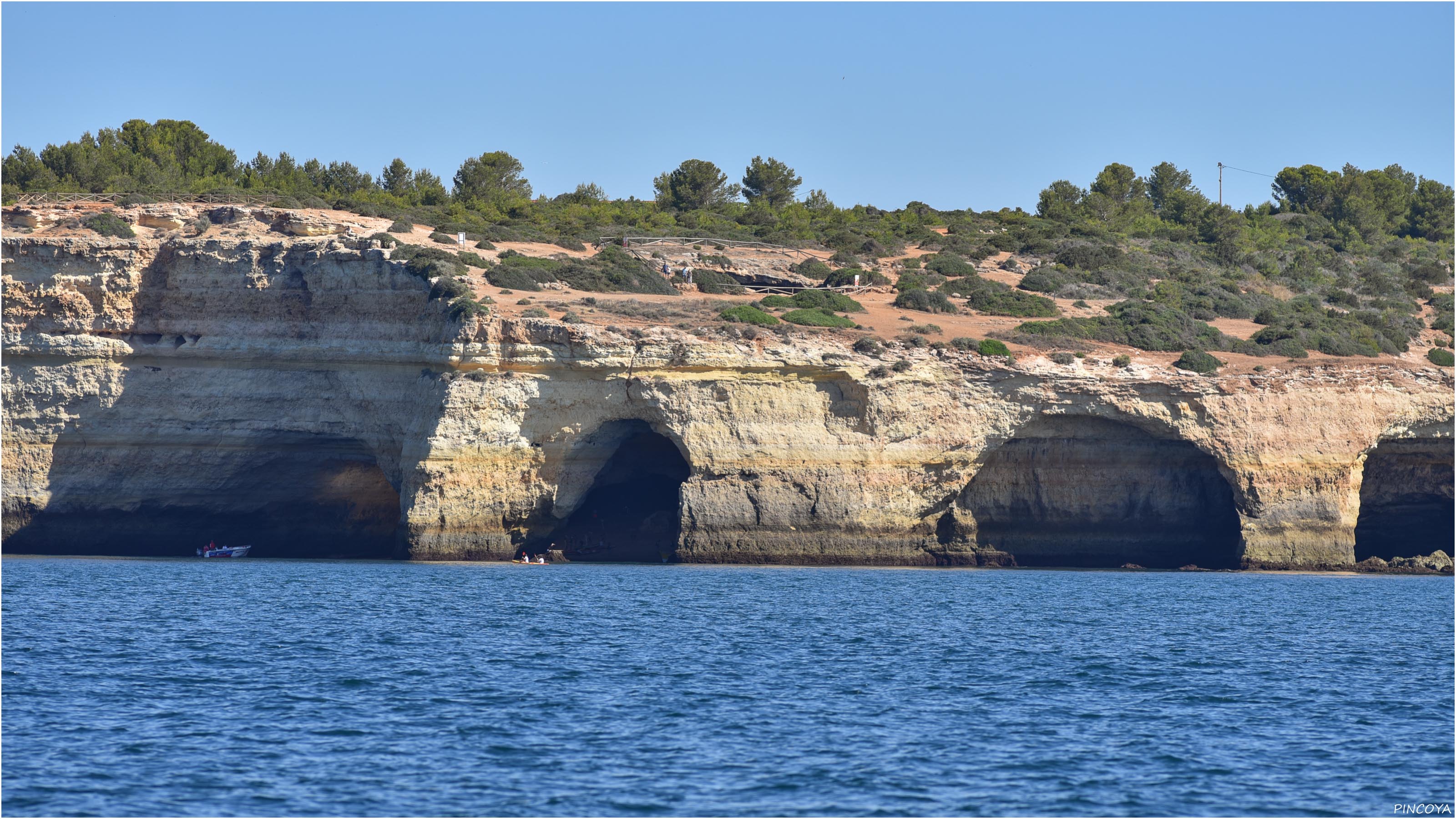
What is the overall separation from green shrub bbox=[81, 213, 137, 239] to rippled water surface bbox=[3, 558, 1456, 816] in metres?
15.1

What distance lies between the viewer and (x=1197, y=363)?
133 feet

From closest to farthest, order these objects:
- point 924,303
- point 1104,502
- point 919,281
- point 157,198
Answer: point 1104,502 < point 924,303 < point 157,198 < point 919,281

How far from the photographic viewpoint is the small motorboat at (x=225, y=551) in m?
42.4

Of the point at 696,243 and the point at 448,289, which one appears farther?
the point at 696,243

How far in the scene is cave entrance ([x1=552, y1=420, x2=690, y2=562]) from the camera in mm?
40906

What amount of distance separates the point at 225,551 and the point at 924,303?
22292 millimetres

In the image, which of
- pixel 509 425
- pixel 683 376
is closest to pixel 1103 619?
pixel 683 376

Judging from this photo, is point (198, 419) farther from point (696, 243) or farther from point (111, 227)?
point (696, 243)

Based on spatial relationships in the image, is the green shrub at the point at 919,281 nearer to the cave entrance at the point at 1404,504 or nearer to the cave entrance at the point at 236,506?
the cave entrance at the point at 1404,504

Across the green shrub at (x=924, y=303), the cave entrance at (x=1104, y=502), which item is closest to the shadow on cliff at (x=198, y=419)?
the green shrub at (x=924, y=303)

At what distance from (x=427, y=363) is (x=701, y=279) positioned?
13153 mm

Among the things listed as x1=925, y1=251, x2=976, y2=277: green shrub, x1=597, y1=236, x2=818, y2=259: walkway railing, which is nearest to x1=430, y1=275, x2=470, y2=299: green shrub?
x1=597, y1=236, x2=818, y2=259: walkway railing

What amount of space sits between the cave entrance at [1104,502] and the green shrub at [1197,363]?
199 centimetres

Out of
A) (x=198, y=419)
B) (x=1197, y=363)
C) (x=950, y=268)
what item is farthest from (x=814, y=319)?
(x=198, y=419)
